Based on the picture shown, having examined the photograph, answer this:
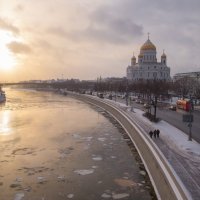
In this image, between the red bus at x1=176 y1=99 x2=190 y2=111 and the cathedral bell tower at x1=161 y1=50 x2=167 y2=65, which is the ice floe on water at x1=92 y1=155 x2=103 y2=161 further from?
the cathedral bell tower at x1=161 y1=50 x2=167 y2=65

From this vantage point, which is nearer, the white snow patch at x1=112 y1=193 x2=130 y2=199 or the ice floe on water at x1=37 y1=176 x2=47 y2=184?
the white snow patch at x1=112 y1=193 x2=130 y2=199

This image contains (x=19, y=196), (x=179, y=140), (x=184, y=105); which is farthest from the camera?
(x=184, y=105)

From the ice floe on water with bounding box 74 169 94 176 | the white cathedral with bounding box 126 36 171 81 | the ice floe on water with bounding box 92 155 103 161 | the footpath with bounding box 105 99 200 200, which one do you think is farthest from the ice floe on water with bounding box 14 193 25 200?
the white cathedral with bounding box 126 36 171 81

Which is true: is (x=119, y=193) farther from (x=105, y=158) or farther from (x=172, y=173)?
(x=105, y=158)

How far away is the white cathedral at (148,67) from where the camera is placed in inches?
4444

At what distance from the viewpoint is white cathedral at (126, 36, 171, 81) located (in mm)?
112875

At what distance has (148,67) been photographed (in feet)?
382

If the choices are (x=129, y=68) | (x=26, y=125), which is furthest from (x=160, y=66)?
(x=26, y=125)

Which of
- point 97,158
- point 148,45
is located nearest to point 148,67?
point 148,45

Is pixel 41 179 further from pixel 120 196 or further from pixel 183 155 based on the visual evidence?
pixel 183 155

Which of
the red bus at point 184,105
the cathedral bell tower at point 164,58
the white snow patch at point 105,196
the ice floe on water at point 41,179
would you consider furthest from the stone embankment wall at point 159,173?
the cathedral bell tower at point 164,58

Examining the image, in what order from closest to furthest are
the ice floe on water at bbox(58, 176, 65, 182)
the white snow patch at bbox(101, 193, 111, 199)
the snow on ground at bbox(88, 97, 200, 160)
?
the white snow patch at bbox(101, 193, 111, 199) < the ice floe on water at bbox(58, 176, 65, 182) < the snow on ground at bbox(88, 97, 200, 160)

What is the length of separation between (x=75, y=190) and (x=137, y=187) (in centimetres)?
288

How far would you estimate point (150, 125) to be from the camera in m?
32.2
